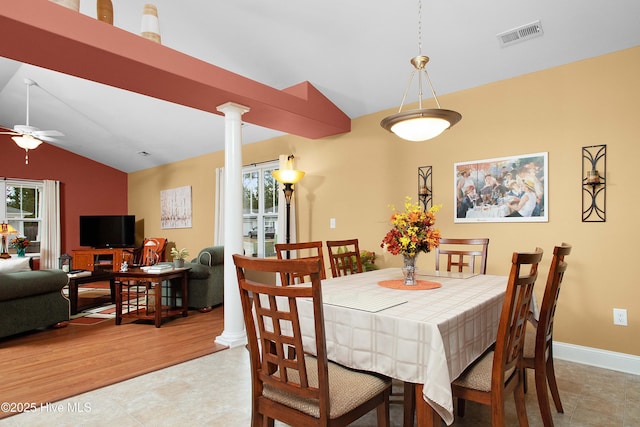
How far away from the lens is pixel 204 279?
4.83m

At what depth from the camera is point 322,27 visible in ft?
10.3

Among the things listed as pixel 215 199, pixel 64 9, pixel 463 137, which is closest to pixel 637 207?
pixel 463 137

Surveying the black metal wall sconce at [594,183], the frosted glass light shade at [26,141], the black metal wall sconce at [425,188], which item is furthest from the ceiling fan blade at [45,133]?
the black metal wall sconce at [594,183]

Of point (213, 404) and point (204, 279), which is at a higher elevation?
point (204, 279)

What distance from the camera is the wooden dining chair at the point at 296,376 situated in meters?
1.32

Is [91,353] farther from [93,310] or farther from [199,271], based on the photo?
[93,310]

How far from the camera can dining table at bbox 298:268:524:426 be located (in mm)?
1384

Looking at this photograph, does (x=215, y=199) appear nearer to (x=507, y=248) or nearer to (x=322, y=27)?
(x=322, y=27)

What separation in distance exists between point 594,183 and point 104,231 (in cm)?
847

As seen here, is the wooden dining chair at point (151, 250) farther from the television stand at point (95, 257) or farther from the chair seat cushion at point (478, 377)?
the chair seat cushion at point (478, 377)

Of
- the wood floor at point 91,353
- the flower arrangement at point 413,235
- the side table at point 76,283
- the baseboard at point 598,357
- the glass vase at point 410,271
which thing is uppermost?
the flower arrangement at point 413,235

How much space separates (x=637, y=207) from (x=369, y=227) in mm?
2459

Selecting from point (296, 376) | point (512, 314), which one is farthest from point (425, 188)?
point (296, 376)

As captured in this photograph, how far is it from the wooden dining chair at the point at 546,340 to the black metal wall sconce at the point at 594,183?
138cm
